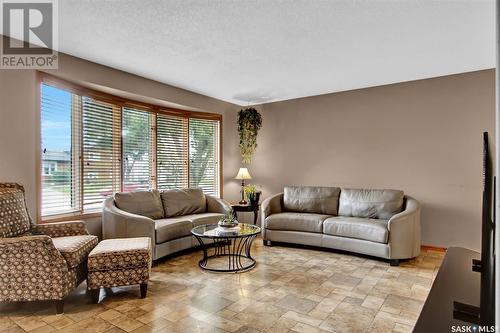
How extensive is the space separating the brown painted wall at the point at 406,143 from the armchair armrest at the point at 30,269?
161 inches

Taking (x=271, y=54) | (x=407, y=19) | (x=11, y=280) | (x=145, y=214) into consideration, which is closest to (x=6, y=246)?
(x=11, y=280)

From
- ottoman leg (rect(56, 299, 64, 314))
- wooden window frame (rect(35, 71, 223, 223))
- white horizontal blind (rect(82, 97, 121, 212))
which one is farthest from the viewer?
white horizontal blind (rect(82, 97, 121, 212))

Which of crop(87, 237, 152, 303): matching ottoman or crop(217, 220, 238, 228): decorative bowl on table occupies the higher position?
crop(217, 220, 238, 228): decorative bowl on table

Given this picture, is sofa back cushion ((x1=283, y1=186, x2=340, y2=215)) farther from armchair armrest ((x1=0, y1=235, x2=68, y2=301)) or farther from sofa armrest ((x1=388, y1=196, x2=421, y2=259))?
armchair armrest ((x1=0, y1=235, x2=68, y2=301))

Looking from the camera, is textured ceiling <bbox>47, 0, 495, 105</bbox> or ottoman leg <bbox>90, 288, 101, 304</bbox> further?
ottoman leg <bbox>90, 288, 101, 304</bbox>

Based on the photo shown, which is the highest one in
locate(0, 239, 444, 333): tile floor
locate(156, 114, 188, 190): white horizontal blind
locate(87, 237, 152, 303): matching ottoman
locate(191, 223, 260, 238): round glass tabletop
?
locate(156, 114, 188, 190): white horizontal blind

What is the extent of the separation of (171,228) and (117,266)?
3.91 feet

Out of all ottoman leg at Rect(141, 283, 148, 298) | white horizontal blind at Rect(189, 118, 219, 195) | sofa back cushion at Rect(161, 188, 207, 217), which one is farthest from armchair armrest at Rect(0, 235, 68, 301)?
white horizontal blind at Rect(189, 118, 219, 195)

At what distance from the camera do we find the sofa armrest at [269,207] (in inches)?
189

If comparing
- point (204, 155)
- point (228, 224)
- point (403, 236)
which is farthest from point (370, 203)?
point (204, 155)

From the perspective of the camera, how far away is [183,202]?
471cm

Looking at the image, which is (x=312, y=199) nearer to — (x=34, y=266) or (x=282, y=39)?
(x=282, y=39)

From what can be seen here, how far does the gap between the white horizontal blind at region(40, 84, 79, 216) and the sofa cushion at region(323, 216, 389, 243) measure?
343cm

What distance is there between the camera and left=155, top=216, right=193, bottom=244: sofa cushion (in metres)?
3.73
